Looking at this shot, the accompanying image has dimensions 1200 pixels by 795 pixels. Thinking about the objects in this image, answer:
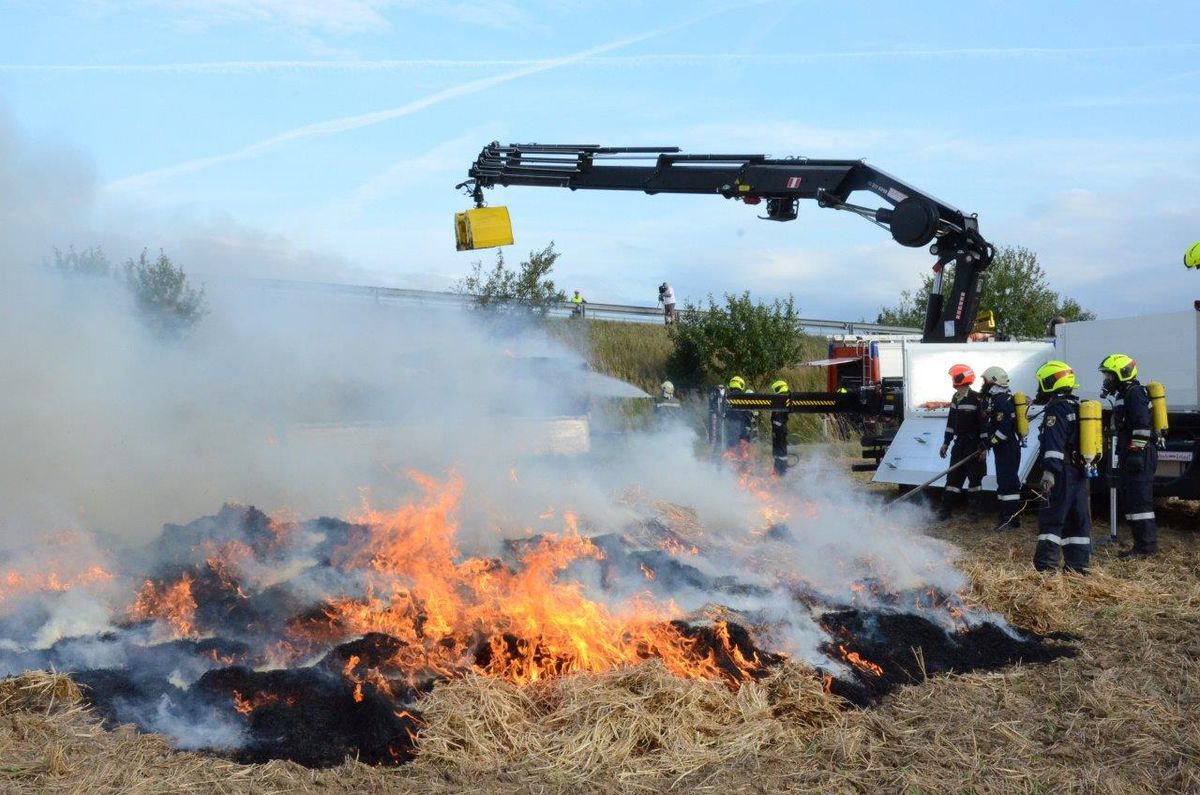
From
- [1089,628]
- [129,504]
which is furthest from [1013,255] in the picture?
[129,504]

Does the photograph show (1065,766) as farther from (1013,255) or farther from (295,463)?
(1013,255)

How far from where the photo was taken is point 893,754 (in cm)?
509

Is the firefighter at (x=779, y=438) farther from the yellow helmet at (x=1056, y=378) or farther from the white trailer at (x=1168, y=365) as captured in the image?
the yellow helmet at (x=1056, y=378)

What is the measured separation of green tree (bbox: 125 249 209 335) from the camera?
1031 cm

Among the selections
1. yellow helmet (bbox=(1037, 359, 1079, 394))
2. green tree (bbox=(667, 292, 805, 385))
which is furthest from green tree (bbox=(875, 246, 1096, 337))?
yellow helmet (bbox=(1037, 359, 1079, 394))

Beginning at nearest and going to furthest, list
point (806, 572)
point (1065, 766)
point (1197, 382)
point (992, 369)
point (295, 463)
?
point (1065, 766) < point (806, 572) < point (295, 463) < point (1197, 382) < point (992, 369)

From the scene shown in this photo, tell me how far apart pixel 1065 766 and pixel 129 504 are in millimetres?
8116

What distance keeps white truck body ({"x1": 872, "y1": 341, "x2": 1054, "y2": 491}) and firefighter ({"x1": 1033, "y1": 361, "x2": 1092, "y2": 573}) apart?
13.0 ft

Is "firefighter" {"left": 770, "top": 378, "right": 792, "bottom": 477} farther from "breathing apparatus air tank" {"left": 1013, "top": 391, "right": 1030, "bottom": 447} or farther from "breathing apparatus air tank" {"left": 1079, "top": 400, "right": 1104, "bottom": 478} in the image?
"breathing apparatus air tank" {"left": 1079, "top": 400, "right": 1104, "bottom": 478}

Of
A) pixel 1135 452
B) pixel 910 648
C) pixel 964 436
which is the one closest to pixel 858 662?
pixel 910 648

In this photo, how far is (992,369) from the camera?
41.0 feet

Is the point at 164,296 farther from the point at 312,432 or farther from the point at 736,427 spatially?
the point at 736,427

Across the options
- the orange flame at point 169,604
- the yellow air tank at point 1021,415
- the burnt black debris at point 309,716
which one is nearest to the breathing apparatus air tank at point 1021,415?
the yellow air tank at point 1021,415

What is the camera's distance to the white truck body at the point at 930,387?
13.9 meters
